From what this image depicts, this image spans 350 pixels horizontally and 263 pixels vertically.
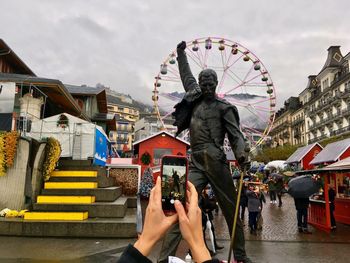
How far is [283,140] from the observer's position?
94.4 metres

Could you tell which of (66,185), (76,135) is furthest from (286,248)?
(76,135)

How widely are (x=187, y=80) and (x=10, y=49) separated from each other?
1899 centimetres

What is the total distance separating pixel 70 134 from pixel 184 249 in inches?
315

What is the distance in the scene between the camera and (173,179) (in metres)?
2.12

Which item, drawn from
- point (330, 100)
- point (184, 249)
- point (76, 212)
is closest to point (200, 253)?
point (184, 249)

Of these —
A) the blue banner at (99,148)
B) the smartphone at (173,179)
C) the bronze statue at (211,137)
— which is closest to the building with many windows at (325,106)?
the blue banner at (99,148)

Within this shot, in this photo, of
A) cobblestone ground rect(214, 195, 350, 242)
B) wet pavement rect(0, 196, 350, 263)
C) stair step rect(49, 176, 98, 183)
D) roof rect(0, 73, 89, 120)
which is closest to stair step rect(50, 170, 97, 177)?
stair step rect(49, 176, 98, 183)

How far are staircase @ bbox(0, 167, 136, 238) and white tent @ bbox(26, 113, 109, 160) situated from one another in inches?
101

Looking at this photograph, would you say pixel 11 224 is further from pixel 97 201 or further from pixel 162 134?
pixel 162 134

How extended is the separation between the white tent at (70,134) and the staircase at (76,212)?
2.57 meters

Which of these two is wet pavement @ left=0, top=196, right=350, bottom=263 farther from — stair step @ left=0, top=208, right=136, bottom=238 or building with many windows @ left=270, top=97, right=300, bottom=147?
building with many windows @ left=270, top=97, right=300, bottom=147

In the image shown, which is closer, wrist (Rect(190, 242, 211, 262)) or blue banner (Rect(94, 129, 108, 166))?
wrist (Rect(190, 242, 211, 262))

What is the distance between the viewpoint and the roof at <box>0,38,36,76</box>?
19.9m

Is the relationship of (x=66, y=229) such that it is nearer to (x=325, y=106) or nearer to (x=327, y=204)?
(x=327, y=204)
